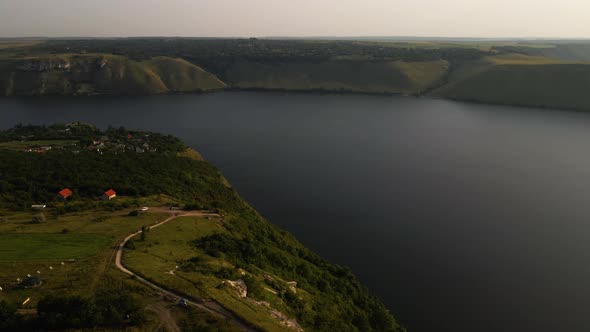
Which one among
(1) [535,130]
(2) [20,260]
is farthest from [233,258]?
(1) [535,130]

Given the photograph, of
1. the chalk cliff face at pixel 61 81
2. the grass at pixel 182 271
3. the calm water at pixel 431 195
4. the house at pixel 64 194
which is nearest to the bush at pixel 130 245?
the grass at pixel 182 271

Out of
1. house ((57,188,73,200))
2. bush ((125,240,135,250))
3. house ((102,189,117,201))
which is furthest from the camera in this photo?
house ((102,189,117,201))

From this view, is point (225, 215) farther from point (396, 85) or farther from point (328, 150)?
point (396, 85)

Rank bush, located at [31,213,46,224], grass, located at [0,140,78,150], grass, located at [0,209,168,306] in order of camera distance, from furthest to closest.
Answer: grass, located at [0,140,78,150]
bush, located at [31,213,46,224]
grass, located at [0,209,168,306]

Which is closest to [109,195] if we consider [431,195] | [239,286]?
[239,286]

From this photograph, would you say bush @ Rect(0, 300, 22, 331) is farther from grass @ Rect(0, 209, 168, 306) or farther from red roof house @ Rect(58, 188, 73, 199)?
red roof house @ Rect(58, 188, 73, 199)

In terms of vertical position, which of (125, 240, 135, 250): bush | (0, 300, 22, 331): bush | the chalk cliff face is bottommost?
(125, 240, 135, 250): bush

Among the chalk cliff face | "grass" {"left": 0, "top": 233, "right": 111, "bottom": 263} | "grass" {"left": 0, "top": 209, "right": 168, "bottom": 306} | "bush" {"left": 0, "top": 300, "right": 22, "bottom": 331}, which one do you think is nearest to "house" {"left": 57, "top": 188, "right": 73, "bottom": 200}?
"grass" {"left": 0, "top": 209, "right": 168, "bottom": 306}
